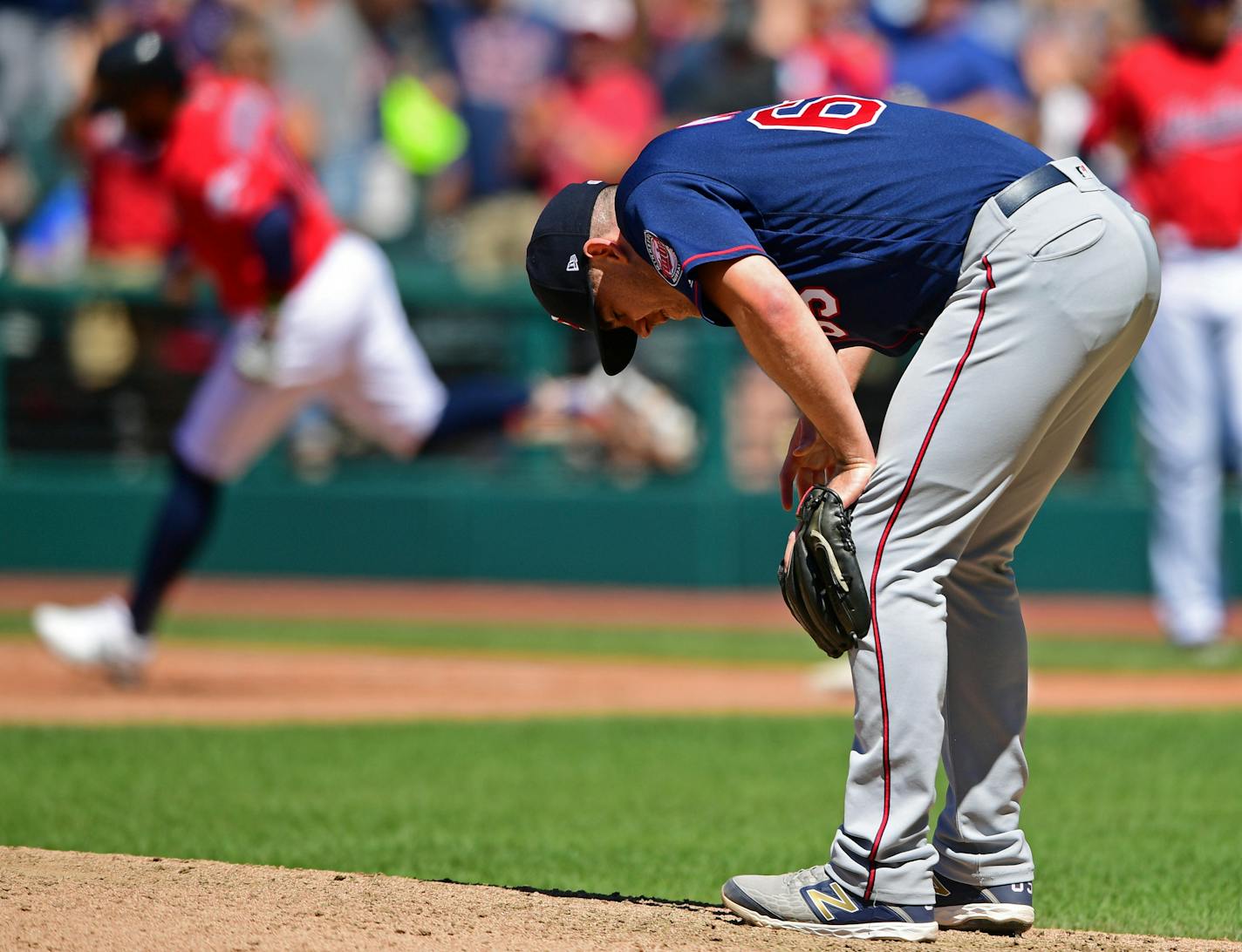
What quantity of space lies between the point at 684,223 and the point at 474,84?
10717 millimetres

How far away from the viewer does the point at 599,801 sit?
580cm

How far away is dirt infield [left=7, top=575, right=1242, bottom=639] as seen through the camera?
36.1 ft

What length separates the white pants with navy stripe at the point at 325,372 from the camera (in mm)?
8016

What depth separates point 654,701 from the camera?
7.99m

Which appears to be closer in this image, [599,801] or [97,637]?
[599,801]

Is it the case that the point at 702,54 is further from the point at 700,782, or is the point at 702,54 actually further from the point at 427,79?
the point at 700,782

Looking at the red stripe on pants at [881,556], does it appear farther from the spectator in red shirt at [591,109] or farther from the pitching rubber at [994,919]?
the spectator in red shirt at [591,109]

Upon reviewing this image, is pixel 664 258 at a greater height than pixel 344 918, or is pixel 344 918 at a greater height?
pixel 664 258

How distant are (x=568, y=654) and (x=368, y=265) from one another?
241cm

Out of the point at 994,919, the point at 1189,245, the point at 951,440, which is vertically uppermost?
the point at 951,440

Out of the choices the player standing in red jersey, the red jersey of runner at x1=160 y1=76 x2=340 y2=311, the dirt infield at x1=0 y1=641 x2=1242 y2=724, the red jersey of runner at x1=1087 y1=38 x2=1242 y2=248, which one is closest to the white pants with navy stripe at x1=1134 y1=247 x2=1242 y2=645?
the player standing in red jersey

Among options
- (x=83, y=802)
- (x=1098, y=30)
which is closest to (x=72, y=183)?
(x=1098, y=30)

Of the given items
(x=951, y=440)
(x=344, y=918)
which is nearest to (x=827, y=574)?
(x=951, y=440)

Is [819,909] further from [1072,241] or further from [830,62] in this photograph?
[830,62]
